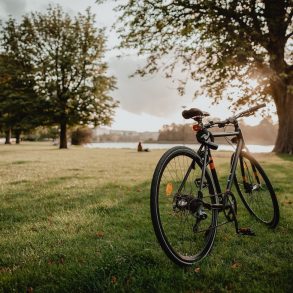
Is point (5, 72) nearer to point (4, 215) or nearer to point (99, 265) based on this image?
point (4, 215)

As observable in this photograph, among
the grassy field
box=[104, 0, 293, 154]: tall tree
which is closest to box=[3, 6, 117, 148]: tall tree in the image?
box=[104, 0, 293, 154]: tall tree

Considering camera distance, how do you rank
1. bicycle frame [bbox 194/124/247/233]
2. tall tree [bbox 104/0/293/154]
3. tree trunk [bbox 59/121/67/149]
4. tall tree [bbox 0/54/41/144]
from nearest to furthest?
1. bicycle frame [bbox 194/124/247/233]
2. tall tree [bbox 104/0/293/154]
3. tall tree [bbox 0/54/41/144]
4. tree trunk [bbox 59/121/67/149]

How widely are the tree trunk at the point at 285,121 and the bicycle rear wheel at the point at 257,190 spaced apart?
19968 mm

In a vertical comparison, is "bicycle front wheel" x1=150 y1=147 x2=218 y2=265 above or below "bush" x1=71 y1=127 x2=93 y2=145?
below

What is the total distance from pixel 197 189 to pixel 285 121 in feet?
71.7

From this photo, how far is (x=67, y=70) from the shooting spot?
1462 inches

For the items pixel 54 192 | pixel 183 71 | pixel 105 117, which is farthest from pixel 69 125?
pixel 54 192

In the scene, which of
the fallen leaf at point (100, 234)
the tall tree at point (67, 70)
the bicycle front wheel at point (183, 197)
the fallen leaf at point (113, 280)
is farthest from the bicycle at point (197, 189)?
the tall tree at point (67, 70)

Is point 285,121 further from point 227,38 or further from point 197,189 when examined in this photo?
point 197,189

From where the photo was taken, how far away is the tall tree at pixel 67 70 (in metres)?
36.4

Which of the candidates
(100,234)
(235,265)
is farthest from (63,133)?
(235,265)

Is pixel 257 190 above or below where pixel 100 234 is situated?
above

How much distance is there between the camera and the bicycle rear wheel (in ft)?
14.5

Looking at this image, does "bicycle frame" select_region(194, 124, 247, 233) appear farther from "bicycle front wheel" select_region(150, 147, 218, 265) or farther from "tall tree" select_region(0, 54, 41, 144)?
"tall tree" select_region(0, 54, 41, 144)
